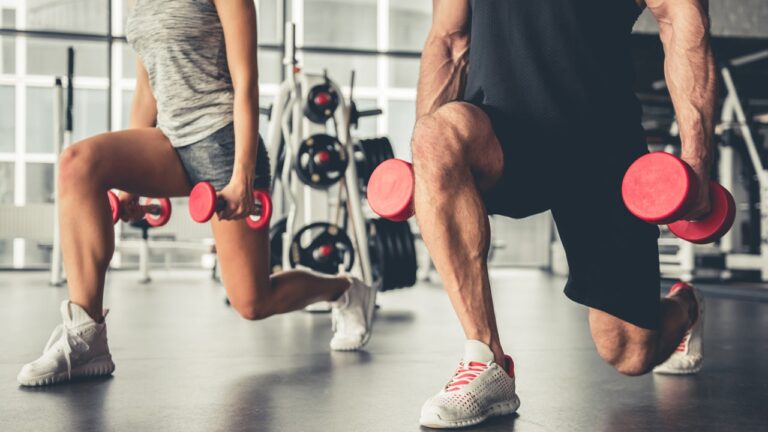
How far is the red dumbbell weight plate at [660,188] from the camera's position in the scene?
105cm

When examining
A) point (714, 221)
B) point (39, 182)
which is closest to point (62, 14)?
point (39, 182)

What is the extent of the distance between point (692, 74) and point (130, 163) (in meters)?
1.12

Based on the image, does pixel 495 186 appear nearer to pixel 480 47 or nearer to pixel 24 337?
pixel 480 47

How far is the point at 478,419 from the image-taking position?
126cm

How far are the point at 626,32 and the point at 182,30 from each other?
94cm

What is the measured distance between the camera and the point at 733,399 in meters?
1.50

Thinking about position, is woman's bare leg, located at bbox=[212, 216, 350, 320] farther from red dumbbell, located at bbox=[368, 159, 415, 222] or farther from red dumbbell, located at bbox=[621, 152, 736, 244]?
red dumbbell, located at bbox=[621, 152, 736, 244]

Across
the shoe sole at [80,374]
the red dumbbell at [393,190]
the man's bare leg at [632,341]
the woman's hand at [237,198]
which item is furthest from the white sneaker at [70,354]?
the man's bare leg at [632,341]

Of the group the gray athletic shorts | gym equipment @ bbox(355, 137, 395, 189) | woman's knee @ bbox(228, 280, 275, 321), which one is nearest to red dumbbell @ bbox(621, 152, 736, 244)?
the gray athletic shorts

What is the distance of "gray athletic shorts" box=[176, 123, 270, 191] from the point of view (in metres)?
1.71

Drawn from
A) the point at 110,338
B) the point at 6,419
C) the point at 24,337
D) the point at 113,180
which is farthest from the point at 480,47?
the point at 24,337

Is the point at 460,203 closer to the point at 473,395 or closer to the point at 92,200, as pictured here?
the point at 473,395

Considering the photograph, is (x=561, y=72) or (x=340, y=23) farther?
(x=340, y=23)

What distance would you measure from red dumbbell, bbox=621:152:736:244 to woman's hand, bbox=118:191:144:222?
121cm
